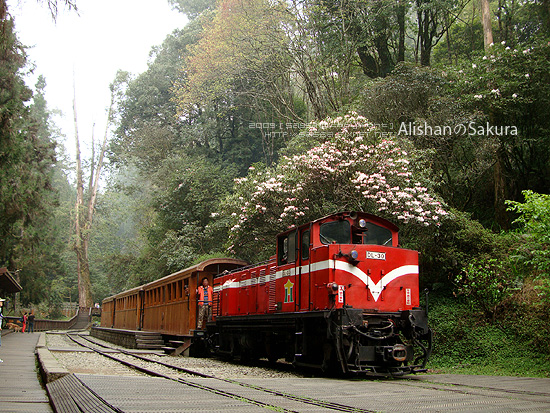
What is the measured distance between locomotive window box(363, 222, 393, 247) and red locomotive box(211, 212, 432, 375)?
0.7 inches

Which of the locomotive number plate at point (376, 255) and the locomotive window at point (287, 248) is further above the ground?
the locomotive window at point (287, 248)

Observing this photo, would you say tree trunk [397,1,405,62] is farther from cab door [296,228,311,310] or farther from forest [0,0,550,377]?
cab door [296,228,311,310]

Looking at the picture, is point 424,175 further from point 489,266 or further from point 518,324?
point 518,324

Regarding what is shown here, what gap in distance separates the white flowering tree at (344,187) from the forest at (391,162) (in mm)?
62

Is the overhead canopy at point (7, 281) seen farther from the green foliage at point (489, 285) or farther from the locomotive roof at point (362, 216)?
the green foliage at point (489, 285)

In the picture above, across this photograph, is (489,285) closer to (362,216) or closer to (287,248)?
(362,216)

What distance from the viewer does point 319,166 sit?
15.2 m

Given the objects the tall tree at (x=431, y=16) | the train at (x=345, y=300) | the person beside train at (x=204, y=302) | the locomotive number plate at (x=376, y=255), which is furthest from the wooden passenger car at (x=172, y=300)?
the tall tree at (x=431, y=16)

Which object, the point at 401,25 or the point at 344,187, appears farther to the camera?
the point at 401,25

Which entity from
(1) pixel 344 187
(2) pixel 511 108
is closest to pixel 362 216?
(1) pixel 344 187

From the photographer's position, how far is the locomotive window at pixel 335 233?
9258 mm

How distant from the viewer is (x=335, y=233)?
9305mm

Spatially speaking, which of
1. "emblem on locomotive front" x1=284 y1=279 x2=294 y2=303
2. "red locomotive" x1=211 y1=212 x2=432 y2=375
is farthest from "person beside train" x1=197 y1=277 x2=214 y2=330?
"emblem on locomotive front" x1=284 y1=279 x2=294 y2=303

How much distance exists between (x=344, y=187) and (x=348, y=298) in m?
6.81
